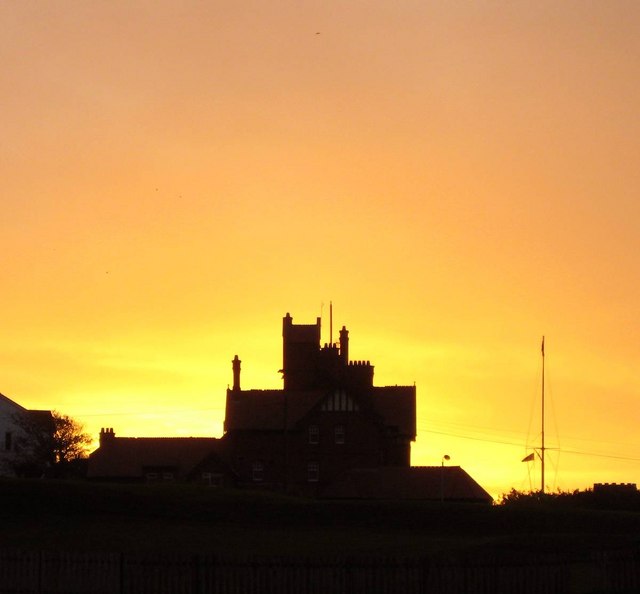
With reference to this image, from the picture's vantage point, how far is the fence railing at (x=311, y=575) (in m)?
44.5

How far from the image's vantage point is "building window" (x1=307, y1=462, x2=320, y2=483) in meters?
119

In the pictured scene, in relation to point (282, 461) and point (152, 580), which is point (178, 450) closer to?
point (282, 461)

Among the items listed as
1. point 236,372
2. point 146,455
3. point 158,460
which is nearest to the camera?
point 158,460

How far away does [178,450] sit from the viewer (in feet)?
390

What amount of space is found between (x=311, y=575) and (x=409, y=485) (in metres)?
66.1

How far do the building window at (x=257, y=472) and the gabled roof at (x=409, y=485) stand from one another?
6.24m

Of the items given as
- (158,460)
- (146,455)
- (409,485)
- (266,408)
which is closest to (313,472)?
(266,408)

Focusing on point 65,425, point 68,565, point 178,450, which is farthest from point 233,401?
point 68,565

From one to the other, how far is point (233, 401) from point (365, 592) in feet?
254

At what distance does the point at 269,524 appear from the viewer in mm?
73188

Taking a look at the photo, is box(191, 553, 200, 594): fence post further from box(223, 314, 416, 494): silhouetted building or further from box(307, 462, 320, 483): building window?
box(307, 462, 320, 483): building window

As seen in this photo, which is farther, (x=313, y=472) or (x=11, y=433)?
(x=11, y=433)

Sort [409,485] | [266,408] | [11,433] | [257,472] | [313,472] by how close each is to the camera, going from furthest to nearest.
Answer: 1. [11,433]
2. [266,408]
3. [313,472]
4. [257,472]
5. [409,485]

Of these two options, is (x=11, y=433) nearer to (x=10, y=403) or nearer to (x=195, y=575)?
(x=10, y=403)
